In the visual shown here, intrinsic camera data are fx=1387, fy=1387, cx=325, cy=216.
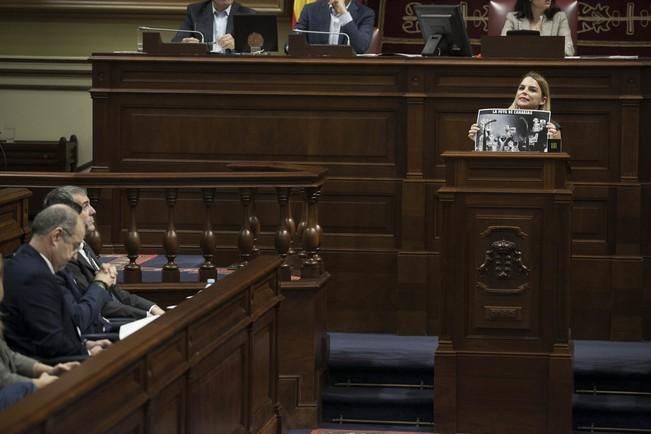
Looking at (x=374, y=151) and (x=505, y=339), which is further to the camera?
(x=374, y=151)

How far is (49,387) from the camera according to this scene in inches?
137

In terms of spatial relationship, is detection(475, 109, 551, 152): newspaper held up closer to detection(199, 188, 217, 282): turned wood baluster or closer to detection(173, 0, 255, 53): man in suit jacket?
detection(199, 188, 217, 282): turned wood baluster

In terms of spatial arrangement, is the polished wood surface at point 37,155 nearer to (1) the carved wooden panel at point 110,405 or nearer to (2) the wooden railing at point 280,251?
(2) the wooden railing at point 280,251

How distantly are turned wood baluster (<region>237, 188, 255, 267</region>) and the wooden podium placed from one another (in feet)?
3.21

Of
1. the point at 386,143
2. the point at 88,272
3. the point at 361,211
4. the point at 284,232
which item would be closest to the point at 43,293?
the point at 88,272

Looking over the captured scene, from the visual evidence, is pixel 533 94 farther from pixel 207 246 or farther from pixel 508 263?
pixel 207 246

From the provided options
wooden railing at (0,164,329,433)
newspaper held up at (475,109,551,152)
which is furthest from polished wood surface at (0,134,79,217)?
newspaper held up at (475,109,551,152)

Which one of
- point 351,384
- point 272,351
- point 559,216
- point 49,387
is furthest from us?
point 351,384

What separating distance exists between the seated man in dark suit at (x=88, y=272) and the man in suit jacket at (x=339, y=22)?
10.5 ft

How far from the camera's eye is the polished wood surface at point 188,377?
139 inches

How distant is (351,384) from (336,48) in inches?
83.7

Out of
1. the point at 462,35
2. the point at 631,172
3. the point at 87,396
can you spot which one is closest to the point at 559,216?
the point at 631,172

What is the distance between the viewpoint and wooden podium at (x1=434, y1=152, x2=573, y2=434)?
686cm

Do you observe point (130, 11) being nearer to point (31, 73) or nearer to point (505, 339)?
point (31, 73)
